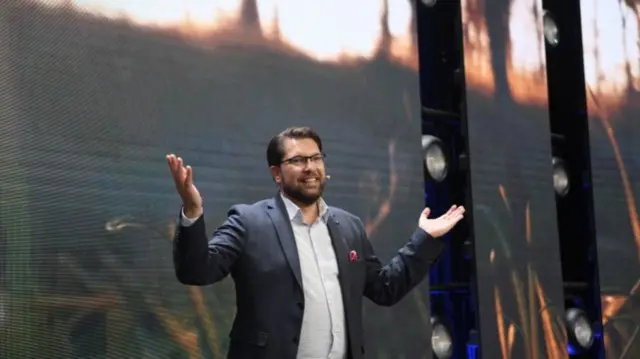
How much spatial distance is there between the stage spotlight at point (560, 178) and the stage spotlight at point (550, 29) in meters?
0.57

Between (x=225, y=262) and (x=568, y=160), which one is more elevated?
(x=568, y=160)

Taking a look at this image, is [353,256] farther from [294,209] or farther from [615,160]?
[615,160]

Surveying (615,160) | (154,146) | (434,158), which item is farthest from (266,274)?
(615,160)

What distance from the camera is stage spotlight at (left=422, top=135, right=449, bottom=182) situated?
3377 millimetres

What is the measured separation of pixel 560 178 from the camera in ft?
12.9

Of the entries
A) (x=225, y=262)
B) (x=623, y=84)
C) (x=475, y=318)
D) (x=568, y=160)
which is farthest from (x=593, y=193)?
(x=225, y=262)

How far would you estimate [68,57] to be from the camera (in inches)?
92.7

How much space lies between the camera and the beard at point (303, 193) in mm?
2058

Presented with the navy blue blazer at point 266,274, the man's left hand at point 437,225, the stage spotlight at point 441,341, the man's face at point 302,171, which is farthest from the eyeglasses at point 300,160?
the stage spotlight at point 441,341

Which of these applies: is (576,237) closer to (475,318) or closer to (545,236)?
A: (545,236)

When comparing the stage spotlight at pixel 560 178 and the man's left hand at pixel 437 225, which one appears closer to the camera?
the man's left hand at pixel 437 225

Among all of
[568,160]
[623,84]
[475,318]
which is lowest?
[475,318]

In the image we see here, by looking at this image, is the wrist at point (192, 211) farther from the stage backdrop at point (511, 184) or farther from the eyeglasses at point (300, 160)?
the stage backdrop at point (511, 184)

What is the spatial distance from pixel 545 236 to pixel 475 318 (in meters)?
0.52
